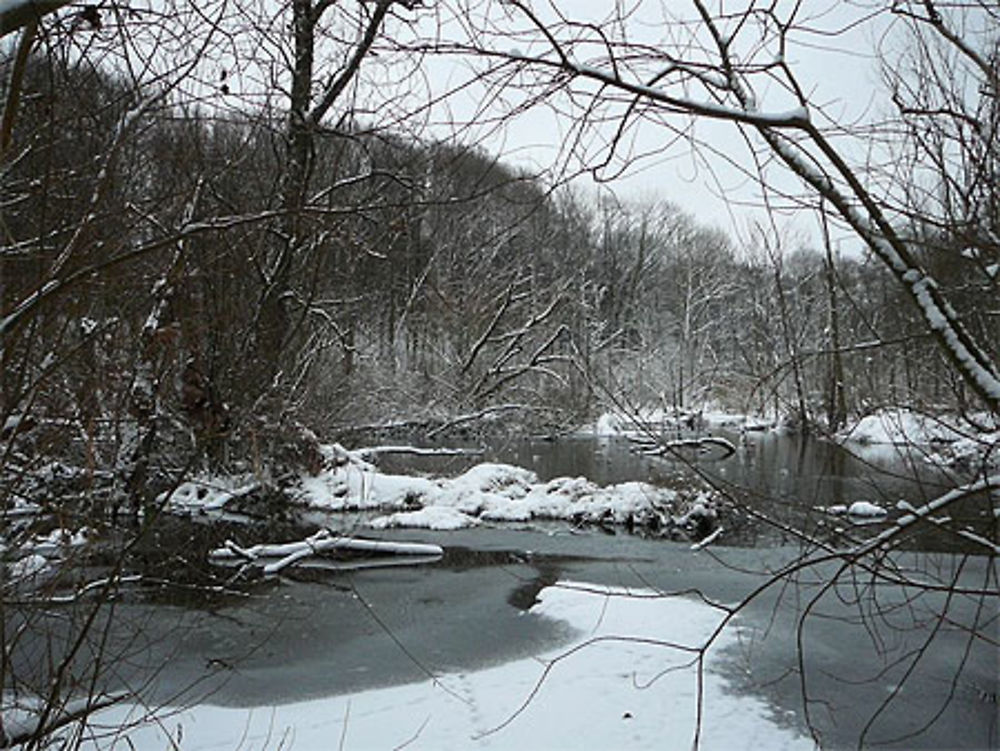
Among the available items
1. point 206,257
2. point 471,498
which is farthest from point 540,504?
point 206,257

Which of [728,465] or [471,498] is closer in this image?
[471,498]

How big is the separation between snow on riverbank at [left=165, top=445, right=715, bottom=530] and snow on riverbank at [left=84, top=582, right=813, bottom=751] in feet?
20.4

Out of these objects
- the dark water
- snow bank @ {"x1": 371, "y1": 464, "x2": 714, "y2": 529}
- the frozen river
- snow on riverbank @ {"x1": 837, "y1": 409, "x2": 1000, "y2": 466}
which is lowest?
the frozen river

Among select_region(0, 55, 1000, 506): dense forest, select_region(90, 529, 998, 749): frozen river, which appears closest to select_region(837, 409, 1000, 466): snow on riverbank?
select_region(0, 55, 1000, 506): dense forest

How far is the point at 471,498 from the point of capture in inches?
533

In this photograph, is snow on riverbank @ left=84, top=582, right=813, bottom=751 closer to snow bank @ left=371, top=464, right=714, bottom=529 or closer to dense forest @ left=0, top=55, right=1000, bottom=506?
dense forest @ left=0, top=55, right=1000, bottom=506

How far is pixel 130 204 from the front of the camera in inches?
81.9

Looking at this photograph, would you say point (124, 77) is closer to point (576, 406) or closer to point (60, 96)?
point (60, 96)

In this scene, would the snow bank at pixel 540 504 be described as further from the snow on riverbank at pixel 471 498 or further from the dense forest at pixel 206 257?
the dense forest at pixel 206 257

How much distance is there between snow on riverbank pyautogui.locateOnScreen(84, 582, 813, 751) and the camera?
477cm

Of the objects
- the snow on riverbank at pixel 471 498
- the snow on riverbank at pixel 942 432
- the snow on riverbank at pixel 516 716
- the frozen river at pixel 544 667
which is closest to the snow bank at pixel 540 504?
the snow on riverbank at pixel 471 498

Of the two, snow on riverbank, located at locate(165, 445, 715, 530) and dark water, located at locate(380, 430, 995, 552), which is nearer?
dark water, located at locate(380, 430, 995, 552)

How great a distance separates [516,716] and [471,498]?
8934 mm

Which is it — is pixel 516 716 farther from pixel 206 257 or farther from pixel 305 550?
pixel 305 550
